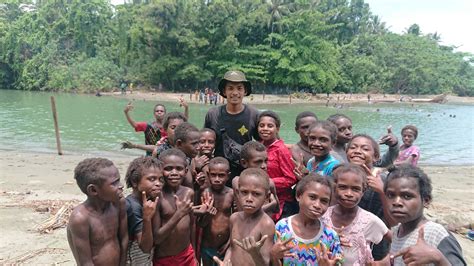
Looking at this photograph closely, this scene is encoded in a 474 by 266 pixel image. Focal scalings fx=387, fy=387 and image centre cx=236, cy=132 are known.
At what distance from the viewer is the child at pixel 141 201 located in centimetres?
299

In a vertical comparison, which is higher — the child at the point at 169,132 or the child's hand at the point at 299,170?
the child at the point at 169,132

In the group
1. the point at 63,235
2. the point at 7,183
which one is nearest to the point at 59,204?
the point at 63,235

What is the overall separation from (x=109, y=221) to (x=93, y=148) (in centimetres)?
1632

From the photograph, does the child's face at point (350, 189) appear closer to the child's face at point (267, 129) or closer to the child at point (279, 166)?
the child at point (279, 166)

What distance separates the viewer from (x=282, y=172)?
3850 millimetres

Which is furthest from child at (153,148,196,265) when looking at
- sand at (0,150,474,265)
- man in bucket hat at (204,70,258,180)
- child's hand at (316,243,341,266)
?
sand at (0,150,474,265)

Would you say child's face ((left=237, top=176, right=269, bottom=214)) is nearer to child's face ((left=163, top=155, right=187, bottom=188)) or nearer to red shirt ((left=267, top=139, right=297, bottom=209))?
child's face ((left=163, top=155, right=187, bottom=188))

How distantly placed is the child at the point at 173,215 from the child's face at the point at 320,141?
1201mm

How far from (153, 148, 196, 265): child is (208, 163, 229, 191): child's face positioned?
0.26 meters

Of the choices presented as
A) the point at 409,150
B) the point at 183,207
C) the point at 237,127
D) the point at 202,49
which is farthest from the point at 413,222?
the point at 202,49

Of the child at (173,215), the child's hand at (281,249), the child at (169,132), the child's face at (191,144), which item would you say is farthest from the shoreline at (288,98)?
the child's hand at (281,249)

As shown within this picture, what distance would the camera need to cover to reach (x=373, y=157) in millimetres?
3607

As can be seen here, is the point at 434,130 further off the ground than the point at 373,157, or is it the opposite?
the point at 373,157

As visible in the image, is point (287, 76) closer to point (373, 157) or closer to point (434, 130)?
point (434, 130)
